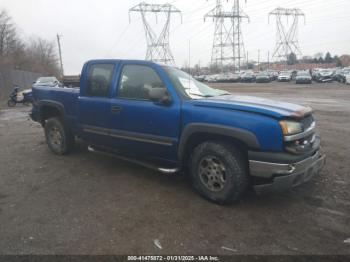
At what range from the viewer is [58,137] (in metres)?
6.53

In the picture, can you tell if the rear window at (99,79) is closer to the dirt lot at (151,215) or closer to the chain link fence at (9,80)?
the dirt lot at (151,215)

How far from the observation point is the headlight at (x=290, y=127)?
12.0 ft

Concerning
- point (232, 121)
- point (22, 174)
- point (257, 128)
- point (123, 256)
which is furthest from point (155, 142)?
point (22, 174)

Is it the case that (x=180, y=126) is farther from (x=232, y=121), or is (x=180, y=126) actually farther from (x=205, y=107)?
(x=232, y=121)

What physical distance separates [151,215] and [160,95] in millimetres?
1542

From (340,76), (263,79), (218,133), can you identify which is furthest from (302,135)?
(263,79)

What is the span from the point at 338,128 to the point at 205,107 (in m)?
6.48

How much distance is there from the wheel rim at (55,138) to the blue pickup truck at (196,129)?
3.04ft

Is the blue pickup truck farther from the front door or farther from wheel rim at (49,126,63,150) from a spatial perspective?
wheel rim at (49,126,63,150)

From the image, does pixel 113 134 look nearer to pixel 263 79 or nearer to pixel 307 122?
pixel 307 122

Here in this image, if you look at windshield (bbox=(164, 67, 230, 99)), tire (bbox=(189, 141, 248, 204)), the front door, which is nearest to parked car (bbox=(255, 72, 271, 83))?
windshield (bbox=(164, 67, 230, 99))

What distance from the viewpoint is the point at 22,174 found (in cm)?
553

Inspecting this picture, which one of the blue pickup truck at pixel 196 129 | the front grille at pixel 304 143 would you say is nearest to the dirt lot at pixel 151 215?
the blue pickup truck at pixel 196 129

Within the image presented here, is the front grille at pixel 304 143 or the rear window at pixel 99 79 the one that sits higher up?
the rear window at pixel 99 79
